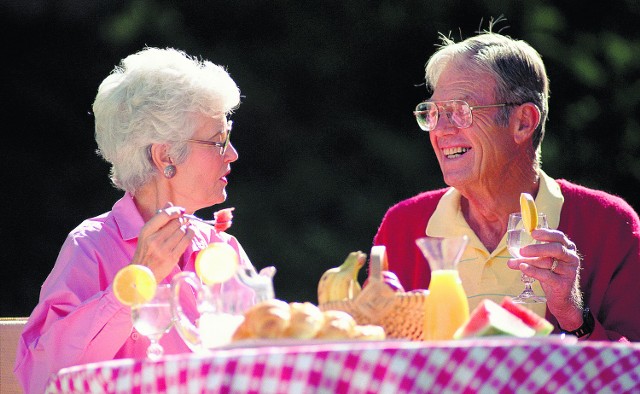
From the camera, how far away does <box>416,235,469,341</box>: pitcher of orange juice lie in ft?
7.19

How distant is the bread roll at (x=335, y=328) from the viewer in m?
1.97

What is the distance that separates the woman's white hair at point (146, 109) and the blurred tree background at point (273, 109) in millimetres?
1644

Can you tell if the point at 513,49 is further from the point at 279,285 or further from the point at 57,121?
the point at 57,121

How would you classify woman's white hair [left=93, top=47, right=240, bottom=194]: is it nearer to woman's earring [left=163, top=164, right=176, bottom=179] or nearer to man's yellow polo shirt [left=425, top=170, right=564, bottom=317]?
woman's earring [left=163, top=164, right=176, bottom=179]

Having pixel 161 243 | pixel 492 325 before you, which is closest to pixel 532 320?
pixel 492 325

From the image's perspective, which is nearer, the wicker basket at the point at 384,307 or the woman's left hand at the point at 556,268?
the wicker basket at the point at 384,307

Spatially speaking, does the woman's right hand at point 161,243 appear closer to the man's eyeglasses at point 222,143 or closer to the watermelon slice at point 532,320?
the man's eyeglasses at point 222,143

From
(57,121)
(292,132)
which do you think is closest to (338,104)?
(292,132)

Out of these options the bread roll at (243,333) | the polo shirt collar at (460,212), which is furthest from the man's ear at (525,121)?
the bread roll at (243,333)

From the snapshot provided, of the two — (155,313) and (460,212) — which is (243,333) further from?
(460,212)

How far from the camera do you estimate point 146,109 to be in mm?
3406

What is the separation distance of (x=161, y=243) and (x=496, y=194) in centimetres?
122

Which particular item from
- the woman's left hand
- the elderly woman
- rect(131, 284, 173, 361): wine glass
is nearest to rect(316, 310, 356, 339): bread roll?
rect(131, 284, 173, 361): wine glass

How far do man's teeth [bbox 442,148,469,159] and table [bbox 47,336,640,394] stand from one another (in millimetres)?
1687
